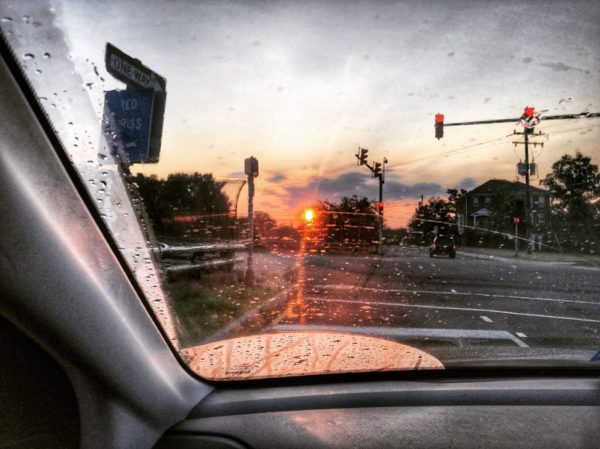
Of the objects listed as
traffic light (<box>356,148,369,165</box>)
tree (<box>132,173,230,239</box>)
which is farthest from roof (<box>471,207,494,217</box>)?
tree (<box>132,173,230,239</box>)

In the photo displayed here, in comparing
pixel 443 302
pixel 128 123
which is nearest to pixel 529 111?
pixel 128 123

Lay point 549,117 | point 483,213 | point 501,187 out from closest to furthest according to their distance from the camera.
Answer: point 549,117 → point 501,187 → point 483,213

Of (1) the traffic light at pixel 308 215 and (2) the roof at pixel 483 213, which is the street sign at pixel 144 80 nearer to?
(1) the traffic light at pixel 308 215

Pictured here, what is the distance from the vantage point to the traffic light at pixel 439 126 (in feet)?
8.66

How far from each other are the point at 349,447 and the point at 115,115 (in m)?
1.58

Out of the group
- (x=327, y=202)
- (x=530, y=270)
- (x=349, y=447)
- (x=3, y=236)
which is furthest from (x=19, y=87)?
(x=530, y=270)

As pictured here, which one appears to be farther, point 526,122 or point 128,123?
point 526,122

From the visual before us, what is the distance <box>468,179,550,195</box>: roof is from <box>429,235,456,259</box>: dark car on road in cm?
47

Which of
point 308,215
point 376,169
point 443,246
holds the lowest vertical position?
point 443,246

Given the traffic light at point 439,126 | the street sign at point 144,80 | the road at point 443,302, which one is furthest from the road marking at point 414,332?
the street sign at point 144,80

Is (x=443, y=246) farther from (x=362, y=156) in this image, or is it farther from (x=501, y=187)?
(x=362, y=156)

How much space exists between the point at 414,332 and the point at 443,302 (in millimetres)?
1582

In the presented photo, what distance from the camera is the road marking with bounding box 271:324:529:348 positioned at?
3445mm

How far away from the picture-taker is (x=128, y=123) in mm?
1998
